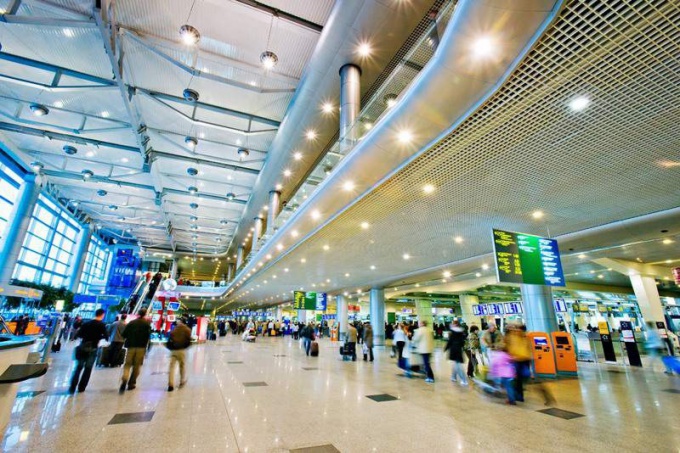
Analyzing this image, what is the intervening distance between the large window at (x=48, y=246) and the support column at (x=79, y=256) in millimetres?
340

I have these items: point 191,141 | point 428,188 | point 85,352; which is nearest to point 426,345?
point 428,188

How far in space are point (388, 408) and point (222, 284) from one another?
33821 millimetres

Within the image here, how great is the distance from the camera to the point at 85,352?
18.1 feet

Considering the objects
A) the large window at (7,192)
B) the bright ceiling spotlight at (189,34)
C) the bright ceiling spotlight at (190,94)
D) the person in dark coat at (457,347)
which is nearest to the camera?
the person in dark coat at (457,347)

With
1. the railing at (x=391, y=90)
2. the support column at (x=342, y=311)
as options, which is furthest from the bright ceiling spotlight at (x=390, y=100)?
the support column at (x=342, y=311)

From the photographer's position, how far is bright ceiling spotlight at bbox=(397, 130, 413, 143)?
4.73 meters

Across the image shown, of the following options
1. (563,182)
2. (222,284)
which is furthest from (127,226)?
(563,182)

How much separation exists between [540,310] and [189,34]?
1299 cm

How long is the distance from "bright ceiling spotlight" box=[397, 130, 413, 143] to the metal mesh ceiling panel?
1.57ft

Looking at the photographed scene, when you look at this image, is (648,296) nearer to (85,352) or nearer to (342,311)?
(342,311)

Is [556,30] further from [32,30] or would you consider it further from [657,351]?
[32,30]

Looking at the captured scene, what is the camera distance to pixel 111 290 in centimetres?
3028

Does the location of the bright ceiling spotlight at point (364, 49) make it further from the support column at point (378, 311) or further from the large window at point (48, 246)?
the large window at point (48, 246)

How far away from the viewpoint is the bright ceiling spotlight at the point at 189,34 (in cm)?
780
